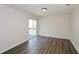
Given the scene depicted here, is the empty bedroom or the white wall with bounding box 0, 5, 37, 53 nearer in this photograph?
the white wall with bounding box 0, 5, 37, 53

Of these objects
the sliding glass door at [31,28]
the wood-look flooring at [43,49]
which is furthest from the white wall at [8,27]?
the sliding glass door at [31,28]

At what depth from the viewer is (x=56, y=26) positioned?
8000 millimetres

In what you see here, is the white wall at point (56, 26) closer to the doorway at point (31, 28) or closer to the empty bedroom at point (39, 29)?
the empty bedroom at point (39, 29)

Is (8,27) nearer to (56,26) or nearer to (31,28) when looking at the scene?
(31,28)

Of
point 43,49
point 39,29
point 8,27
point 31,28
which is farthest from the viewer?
point 39,29

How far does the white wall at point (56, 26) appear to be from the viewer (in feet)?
23.7

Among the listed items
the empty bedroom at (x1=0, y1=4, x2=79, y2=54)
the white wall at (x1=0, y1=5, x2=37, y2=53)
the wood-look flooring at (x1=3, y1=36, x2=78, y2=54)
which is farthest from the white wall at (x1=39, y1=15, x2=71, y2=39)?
the white wall at (x1=0, y1=5, x2=37, y2=53)

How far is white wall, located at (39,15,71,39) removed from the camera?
7.23 metres

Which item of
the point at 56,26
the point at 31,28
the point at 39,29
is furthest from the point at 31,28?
the point at 56,26

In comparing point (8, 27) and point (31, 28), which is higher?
point (8, 27)

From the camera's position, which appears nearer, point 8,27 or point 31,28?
point 8,27

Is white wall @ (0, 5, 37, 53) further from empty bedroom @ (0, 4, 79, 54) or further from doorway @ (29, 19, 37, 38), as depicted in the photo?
doorway @ (29, 19, 37, 38)
